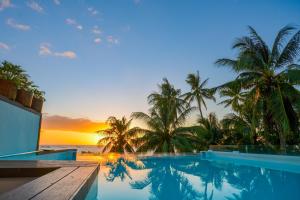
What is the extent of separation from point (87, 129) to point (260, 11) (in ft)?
50.1

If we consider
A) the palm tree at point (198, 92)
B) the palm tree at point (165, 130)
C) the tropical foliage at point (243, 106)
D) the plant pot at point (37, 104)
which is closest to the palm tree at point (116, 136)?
the tropical foliage at point (243, 106)

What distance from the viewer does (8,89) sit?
5.46 meters

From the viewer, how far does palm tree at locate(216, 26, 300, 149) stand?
33.3ft

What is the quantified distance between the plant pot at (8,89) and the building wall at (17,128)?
18 cm

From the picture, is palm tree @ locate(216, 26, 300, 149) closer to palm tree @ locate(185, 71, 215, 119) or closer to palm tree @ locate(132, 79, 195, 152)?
palm tree @ locate(132, 79, 195, 152)

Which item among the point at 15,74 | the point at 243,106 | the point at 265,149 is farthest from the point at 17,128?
the point at 243,106

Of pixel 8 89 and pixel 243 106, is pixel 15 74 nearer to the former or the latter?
pixel 8 89

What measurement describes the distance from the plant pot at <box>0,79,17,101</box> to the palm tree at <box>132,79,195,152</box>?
9.74 metres

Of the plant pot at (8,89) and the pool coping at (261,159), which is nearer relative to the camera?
the plant pot at (8,89)

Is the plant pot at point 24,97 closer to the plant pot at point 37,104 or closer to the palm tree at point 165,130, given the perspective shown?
the plant pot at point 37,104

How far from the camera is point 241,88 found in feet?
37.8

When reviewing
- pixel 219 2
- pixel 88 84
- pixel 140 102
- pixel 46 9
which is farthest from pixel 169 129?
pixel 46 9

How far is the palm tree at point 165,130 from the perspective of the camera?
14172 mm

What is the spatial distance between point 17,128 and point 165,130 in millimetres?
9875
